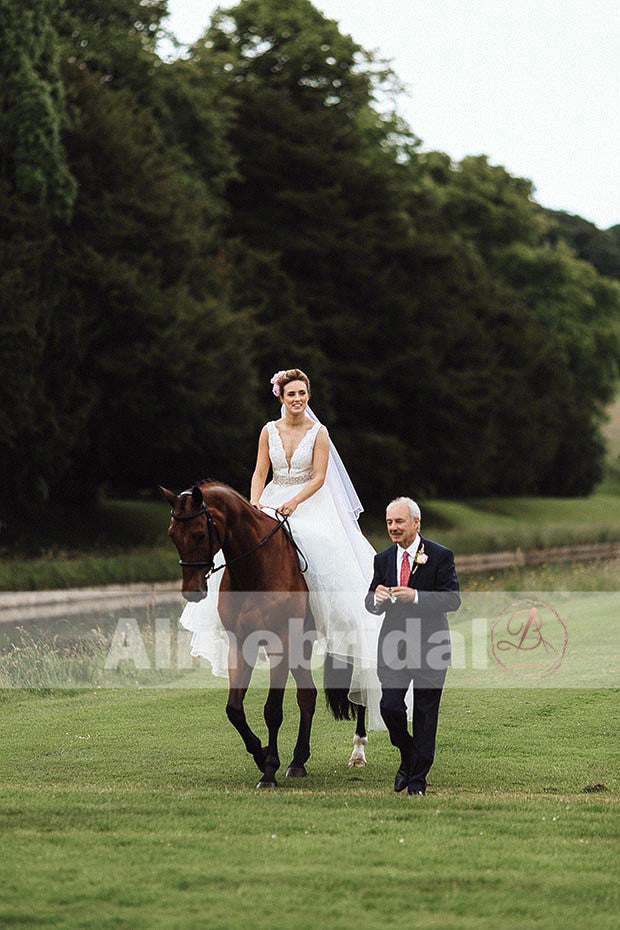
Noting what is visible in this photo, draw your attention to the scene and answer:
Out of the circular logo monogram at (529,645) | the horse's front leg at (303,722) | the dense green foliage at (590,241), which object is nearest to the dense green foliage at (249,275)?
the circular logo monogram at (529,645)

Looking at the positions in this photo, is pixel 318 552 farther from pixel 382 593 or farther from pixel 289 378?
pixel 382 593

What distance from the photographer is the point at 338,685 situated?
1098cm

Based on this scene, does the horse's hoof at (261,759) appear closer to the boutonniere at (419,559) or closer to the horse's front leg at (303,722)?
the horse's front leg at (303,722)

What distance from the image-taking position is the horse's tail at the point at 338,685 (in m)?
10.9

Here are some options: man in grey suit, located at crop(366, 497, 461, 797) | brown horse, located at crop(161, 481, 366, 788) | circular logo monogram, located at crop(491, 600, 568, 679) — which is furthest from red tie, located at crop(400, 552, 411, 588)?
circular logo monogram, located at crop(491, 600, 568, 679)

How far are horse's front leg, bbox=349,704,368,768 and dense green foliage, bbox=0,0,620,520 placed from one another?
79.8 feet

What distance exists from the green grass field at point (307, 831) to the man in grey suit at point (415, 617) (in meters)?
0.48

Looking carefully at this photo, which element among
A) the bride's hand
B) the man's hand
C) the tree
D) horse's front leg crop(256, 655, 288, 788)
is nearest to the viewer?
the man's hand

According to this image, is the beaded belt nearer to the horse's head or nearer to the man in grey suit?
the horse's head

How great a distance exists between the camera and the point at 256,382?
136ft

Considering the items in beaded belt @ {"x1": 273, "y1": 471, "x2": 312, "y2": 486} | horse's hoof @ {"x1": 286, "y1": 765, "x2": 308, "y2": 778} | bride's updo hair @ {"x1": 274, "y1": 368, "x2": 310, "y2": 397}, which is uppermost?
bride's updo hair @ {"x1": 274, "y1": 368, "x2": 310, "y2": 397}

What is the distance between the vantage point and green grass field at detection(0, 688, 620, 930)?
20.1ft

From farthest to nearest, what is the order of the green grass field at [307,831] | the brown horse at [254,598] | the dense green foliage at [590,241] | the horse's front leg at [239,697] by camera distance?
the dense green foliage at [590,241] → the horse's front leg at [239,697] → the brown horse at [254,598] → the green grass field at [307,831]

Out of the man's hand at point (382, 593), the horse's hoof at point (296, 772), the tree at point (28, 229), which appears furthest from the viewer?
the tree at point (28, 229)
